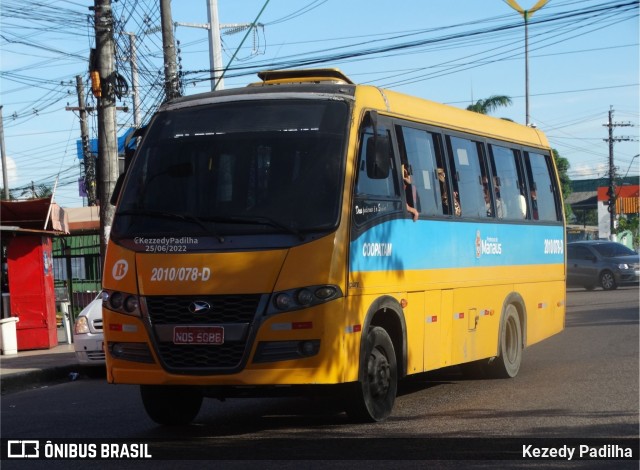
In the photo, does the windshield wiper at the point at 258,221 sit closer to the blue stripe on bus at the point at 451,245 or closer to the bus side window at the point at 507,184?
the blue stripe on bus at the point at 451,245

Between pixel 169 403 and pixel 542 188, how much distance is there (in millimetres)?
7618

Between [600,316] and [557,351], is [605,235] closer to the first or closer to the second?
[600,316]

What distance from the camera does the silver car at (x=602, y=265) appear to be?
36.3 metres

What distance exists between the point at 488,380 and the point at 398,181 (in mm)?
4482

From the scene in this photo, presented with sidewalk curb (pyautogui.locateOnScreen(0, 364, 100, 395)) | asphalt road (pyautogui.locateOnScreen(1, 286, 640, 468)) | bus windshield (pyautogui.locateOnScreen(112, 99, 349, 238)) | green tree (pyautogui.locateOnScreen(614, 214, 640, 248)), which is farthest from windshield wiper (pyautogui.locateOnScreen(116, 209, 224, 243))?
green tree (pyautogui.locateOnScreen(614, 214, 640, 248))

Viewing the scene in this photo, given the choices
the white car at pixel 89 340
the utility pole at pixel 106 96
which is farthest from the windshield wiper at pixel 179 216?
the utility pole at pixel 106 96

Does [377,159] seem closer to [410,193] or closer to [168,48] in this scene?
[410,193]

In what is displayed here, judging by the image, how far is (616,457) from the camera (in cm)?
836

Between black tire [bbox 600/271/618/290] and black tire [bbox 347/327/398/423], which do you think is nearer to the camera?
black tire [bbox 347/327/398/423]

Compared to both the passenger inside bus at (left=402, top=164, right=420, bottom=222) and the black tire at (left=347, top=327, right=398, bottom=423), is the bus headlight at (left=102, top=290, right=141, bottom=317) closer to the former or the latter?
the black tire at (left=347, top=327, right=398, bottom=423)

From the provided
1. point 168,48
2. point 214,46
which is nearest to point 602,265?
point 214,46

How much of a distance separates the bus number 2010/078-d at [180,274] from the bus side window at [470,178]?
403cm

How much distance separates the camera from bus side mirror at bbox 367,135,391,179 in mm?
9828

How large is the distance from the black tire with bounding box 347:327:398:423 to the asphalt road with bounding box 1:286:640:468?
0.16 m
